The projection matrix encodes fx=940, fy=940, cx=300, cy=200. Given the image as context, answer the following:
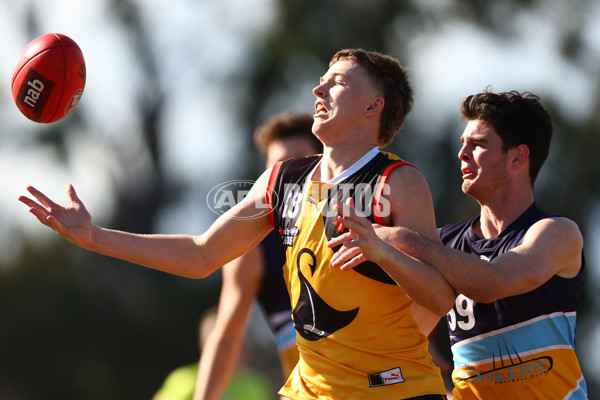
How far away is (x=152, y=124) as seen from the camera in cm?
2594

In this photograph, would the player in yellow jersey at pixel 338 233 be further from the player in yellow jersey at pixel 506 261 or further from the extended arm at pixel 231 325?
the extended arm at pixel 231 325

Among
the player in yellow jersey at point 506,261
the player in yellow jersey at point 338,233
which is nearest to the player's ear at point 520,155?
the player in yellow jersey at point 506,261

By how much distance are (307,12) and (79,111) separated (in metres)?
6.82

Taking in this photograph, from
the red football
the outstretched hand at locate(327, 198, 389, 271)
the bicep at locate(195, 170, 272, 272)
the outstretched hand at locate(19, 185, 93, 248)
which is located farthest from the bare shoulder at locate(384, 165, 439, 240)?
the red football

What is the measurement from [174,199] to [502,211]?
19778mm

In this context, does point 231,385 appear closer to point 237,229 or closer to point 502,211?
point 237,229

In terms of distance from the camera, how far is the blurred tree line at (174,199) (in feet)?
65.7

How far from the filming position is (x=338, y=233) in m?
4.62

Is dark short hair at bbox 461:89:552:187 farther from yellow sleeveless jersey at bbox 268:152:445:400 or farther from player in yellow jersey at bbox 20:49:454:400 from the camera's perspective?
yellow sleeveless jersey at bbox 268:152:445:400

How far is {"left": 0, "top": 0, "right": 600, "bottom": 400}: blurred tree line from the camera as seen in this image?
20.0 meters

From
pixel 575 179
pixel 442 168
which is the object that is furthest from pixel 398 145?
pixel 575 179

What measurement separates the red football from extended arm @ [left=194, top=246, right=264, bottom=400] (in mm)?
1662

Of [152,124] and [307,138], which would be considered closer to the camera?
[307,138]

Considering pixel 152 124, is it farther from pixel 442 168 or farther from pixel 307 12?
pixel 442 168
